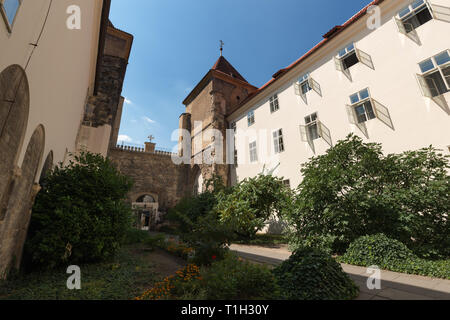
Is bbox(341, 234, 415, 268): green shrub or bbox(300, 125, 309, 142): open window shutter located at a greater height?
bbox(300, 125, 309, 142): open window shutter

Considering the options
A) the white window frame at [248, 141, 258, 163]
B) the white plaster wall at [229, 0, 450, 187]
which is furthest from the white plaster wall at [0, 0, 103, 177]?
the white window frame at [248, 141, 258, 163]

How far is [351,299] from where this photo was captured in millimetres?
2965

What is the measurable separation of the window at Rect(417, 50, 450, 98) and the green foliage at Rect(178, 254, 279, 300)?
9025mm

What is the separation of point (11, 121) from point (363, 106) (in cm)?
1202

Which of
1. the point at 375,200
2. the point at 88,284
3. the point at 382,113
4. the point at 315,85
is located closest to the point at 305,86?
the point at 315,85

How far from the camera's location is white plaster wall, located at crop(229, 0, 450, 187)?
294 inches

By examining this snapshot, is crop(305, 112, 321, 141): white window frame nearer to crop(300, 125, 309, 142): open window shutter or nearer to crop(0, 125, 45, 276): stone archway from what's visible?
crop(300, 125, 309, 142): open window shutter

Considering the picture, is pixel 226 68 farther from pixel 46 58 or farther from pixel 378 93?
pixel 46 58

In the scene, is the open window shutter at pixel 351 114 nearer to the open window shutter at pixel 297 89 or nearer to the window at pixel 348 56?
the window at pixel 348 56

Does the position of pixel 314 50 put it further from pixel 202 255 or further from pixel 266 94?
pixel 202 255

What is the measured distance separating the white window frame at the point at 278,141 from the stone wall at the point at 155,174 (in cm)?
1159
